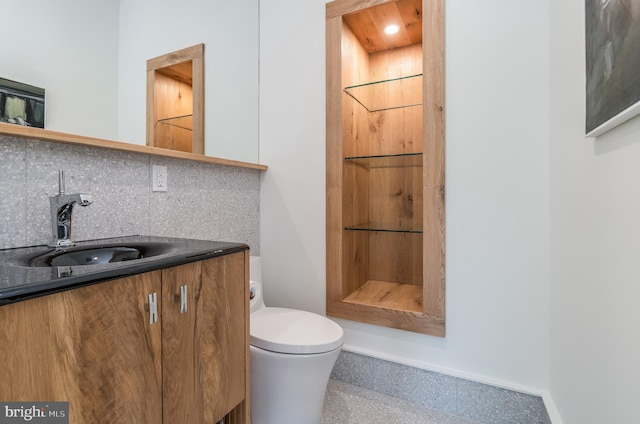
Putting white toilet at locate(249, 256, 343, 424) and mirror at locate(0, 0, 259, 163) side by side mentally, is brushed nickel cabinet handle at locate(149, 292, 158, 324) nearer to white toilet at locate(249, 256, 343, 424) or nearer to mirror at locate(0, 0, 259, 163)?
white toilet at locate(249, 256, 343, 424)

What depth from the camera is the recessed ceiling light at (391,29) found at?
174 centimetres

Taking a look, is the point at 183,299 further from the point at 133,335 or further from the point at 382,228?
the point at 382,228

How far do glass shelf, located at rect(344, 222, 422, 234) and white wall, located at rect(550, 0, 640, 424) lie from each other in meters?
0.73

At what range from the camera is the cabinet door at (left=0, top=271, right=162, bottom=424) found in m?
0.52

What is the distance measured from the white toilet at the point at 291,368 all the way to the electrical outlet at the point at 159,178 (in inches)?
27.8

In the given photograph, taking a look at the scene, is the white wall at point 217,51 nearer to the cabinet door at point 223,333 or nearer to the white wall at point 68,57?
the white wall at point 68,57

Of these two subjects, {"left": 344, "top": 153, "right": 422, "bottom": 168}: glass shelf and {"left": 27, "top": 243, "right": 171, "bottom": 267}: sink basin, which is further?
{"left": 344, "top": 153, "right": 422, "bottom": 168}: glass shelf

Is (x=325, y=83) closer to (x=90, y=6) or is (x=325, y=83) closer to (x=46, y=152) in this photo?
(x=90, y=6)

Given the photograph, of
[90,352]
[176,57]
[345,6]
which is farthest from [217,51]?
[90,352]

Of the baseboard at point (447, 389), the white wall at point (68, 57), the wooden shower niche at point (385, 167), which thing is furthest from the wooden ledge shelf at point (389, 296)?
the white wall at point (68, 57)

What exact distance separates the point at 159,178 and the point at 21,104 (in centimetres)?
47

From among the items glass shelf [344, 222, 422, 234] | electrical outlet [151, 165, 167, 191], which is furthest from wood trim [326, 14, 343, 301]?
electrical outlet [151, 165, 167, 191]

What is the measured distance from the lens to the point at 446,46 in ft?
4.62

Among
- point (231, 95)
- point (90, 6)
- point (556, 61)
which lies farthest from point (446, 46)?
point (90, 6)
